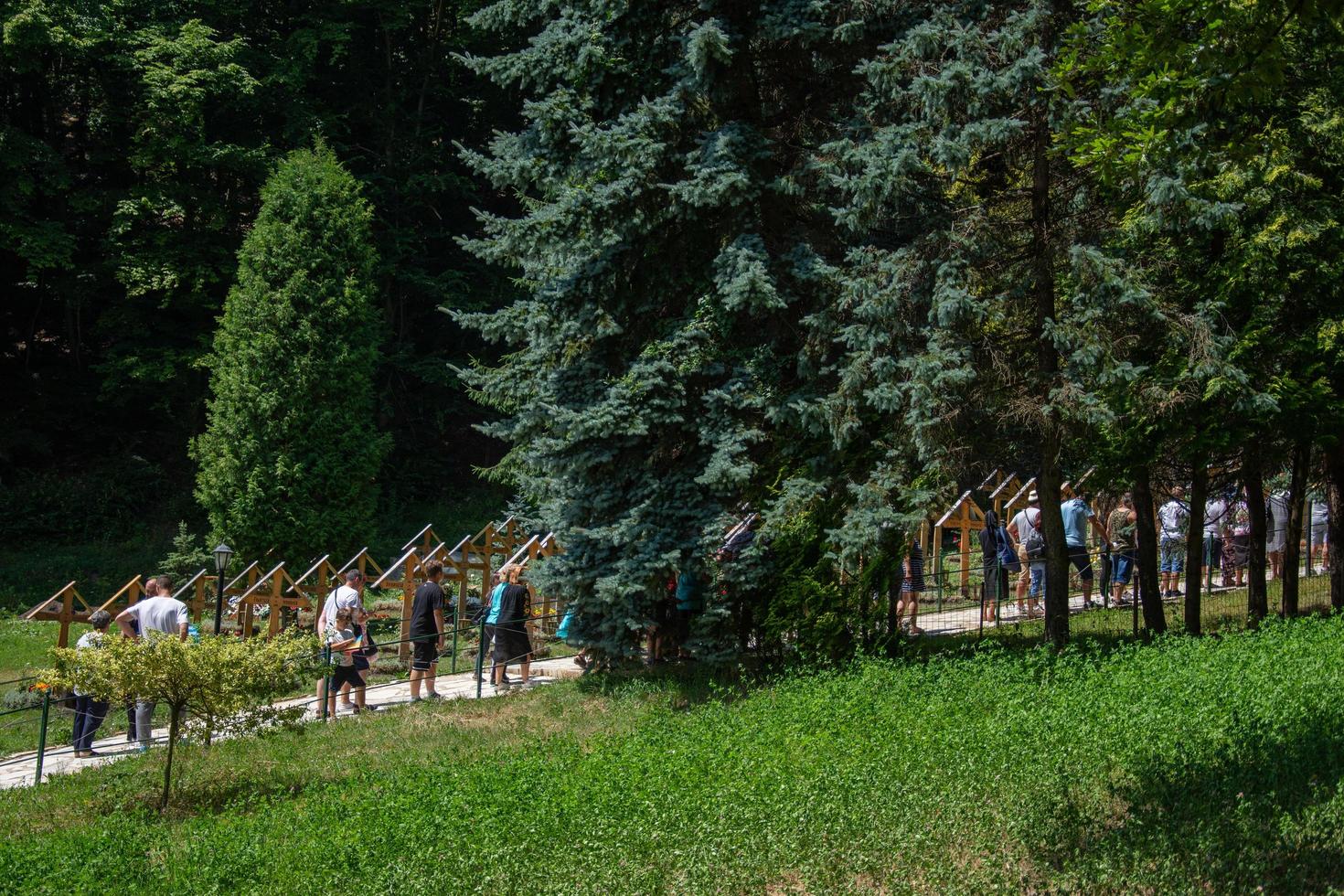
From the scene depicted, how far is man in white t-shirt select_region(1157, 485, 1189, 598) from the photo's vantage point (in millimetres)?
19859

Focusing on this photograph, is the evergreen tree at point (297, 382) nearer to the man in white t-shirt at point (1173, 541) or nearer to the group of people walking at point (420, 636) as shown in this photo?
the group of people walking at point (420, 636)

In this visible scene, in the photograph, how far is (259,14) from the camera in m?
35.5


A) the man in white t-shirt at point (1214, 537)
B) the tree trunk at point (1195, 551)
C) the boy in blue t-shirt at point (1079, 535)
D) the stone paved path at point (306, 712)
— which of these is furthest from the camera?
the man in white t-shirt at point (1214, 537)

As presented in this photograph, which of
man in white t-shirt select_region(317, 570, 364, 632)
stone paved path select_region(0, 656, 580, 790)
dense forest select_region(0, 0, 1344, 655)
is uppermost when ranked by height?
dense forest select_region(0, 0, 1344, 655)

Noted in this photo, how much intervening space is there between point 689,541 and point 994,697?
4.12 m

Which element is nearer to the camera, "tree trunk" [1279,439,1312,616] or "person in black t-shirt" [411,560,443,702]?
"person in black t-shirt" [411,560,443,702]

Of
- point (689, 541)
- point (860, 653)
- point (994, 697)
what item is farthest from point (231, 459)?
point (994, 697)

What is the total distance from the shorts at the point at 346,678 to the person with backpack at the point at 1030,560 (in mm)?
8638

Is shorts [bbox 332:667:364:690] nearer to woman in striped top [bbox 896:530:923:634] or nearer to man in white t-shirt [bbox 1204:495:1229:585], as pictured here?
woman in striped top [bbox 896:530:923:634]

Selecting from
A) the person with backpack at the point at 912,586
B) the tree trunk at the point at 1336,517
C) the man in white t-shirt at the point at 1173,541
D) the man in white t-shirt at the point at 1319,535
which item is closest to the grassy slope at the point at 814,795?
the person with backpack at the point at 912,586

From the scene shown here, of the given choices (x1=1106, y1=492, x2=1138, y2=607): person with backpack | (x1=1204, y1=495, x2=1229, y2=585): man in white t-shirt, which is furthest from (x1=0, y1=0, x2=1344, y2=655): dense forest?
(x1=1204, y1=495, x2=1229, y2=585): man in white t-shirt

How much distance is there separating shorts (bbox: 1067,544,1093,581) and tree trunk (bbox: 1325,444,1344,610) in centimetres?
304

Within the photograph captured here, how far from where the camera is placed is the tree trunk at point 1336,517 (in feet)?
52.3

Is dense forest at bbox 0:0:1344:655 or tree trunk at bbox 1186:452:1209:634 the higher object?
dense forest at bbox 0:0:1344:655
